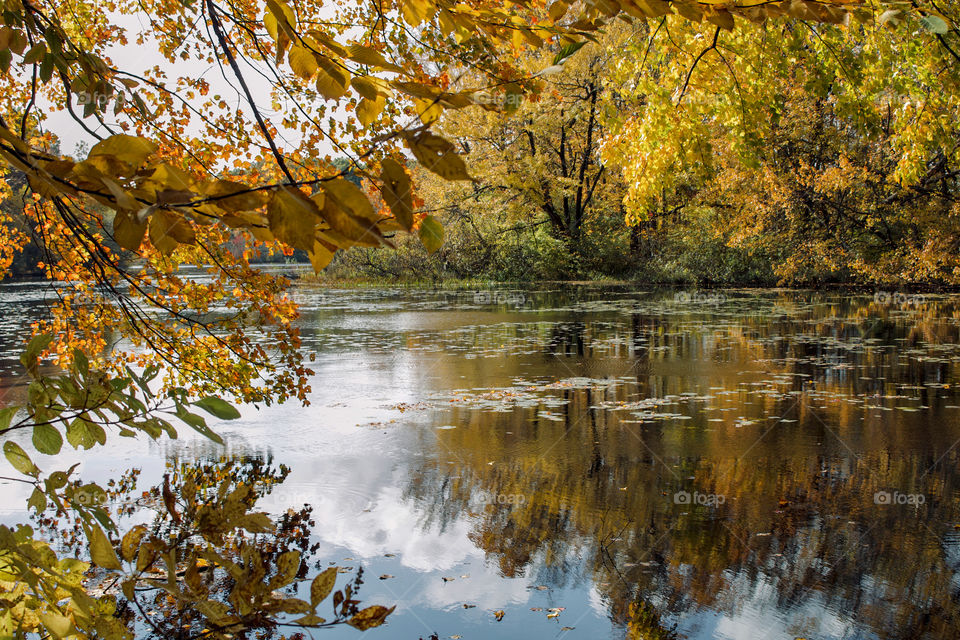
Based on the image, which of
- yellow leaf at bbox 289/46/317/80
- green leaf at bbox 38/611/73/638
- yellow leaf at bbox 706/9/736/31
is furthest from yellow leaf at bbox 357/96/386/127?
green leaf at bbox 38/611/73/638

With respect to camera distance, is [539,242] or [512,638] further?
[539,242]

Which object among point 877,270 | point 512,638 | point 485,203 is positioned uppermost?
point 485,203

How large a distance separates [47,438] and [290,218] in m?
0.81

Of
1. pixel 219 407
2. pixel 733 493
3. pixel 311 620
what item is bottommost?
pixel 733 493

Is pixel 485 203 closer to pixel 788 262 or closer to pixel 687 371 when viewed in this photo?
pixel 788 262

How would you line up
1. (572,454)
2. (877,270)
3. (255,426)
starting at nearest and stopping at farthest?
(572,454), (255,426), (877,270)

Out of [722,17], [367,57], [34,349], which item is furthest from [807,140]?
[34,349]

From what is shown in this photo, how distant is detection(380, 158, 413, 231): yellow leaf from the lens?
101 centimetres

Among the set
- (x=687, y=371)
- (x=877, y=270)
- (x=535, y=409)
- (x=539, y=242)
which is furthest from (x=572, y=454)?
(x=539, y=242)

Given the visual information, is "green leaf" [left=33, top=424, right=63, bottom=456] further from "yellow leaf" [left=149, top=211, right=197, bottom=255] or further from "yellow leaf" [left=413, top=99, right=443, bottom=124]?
"yellow leaf" [left=413, top=99, right=443, bottom=124]

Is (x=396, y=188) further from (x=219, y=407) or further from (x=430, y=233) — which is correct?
(x=219, y=407)

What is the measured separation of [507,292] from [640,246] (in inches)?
344

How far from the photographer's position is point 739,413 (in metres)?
8.20

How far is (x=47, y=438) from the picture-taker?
4.79 feet
